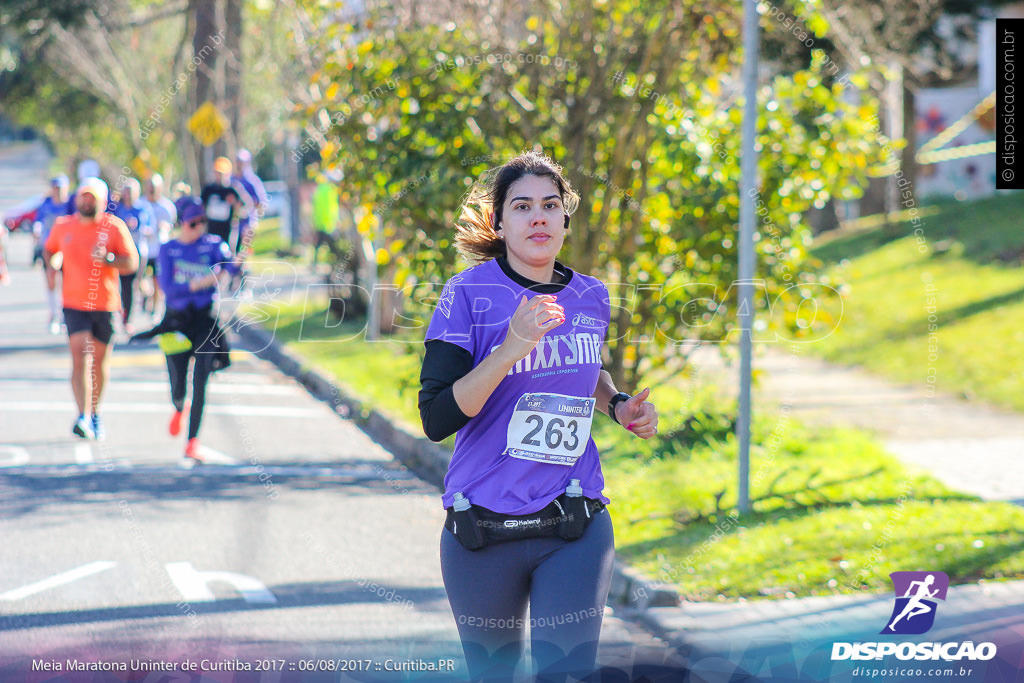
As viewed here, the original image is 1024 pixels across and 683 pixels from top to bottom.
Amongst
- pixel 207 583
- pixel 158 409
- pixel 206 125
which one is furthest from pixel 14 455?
pixel 206 125

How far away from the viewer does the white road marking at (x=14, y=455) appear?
8.62 m

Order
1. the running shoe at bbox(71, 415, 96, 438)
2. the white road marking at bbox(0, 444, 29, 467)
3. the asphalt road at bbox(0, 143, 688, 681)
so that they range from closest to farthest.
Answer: the asphalt road at bbox(0, 143, 688, 681)
the white road marking at bbox(0, 444, 29, 467)
the running shoe at bbox(71, 415, 96, 438)

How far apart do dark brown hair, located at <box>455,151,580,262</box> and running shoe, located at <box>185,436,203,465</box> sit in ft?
19.1

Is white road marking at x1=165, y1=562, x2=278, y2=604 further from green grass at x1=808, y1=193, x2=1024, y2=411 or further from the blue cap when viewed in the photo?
green grass at x1=808, y1=193, x2=1024, y2=411

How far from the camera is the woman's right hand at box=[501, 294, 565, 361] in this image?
3.01m

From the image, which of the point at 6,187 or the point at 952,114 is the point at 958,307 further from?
the point at 6,187

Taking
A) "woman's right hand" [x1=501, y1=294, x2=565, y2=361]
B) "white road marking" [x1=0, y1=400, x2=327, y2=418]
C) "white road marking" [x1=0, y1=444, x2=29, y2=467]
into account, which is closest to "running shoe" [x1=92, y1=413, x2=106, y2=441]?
"white road marking" [x1=0, y1=444, x2=29, y2=467]

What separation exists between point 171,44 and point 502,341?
3729 cm

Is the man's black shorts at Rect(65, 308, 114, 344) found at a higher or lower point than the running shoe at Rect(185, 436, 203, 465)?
higher

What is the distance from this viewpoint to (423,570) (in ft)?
21.3

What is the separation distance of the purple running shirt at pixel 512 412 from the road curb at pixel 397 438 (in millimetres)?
2267

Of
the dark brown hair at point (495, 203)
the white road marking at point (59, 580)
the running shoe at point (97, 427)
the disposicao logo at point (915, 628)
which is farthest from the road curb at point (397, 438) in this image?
the running shoe at point (97, 427)

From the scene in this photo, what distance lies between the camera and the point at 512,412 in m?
3.24

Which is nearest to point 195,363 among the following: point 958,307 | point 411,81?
point 411,81
